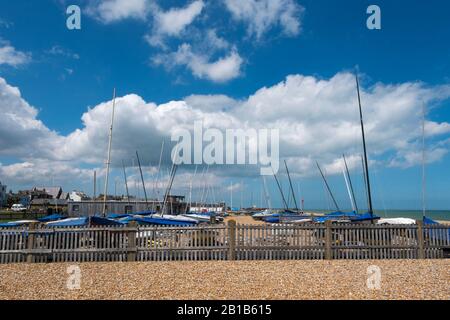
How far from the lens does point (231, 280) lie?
9.84 metres

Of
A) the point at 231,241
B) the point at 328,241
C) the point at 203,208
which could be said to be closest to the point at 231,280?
the point at 231,241

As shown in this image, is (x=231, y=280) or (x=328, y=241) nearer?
(x=231, y=280)

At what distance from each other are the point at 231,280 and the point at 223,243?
4234 millimetres

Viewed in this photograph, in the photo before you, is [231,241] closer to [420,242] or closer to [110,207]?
[420,242]

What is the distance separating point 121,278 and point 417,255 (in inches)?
465

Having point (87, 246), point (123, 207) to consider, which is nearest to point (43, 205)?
point (123, 207)

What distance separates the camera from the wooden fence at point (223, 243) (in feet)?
43.9

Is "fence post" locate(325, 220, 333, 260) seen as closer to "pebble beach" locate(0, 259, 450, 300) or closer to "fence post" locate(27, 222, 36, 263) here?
"pebble beach" locate(0, 259, 450, 300)

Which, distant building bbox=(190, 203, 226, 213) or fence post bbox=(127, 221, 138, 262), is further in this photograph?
distant building bbox=(190, 203, 226, 213)

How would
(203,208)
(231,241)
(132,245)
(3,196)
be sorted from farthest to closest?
(3,196) → (203,208) → (231,241) → (132,245)

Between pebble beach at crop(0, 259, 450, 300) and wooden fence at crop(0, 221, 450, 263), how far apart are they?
2.51 ft

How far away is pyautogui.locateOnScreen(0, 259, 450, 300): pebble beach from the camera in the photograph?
818 cm

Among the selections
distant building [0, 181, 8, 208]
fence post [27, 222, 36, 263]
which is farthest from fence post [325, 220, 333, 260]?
distant building [0, 181, 8, 208]

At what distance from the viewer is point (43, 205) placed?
81688 mm
